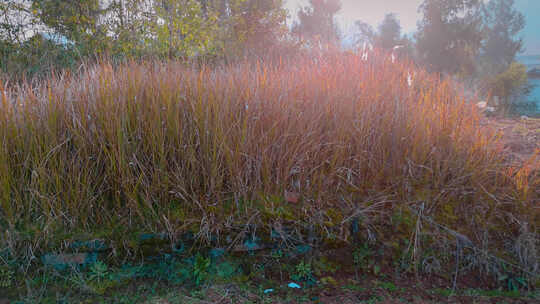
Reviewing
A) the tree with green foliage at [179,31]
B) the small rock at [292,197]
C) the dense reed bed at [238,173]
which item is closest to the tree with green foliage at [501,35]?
the tree with green foliage at [179,31]

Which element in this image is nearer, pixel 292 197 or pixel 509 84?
pixel 292 197

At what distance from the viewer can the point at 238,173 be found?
2.38m

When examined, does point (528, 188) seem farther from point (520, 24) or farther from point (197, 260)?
point (520, 24)

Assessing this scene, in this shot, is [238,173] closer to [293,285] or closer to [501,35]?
[293,285]

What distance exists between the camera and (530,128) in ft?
14.3

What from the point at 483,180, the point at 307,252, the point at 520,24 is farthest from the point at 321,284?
the point at 520,24

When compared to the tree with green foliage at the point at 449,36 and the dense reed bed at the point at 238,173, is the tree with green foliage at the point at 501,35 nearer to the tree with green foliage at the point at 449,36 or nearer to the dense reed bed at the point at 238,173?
the tree with green foliage at the point at 449,36

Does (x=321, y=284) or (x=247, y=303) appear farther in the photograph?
(x=321, y=284)

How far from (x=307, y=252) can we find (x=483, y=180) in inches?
63.6

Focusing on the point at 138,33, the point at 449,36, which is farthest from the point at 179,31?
the point at 449,36

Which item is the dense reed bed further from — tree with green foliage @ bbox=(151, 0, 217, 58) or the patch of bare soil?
tree with green foliage @ bbox=(151, 0, 217, 58)

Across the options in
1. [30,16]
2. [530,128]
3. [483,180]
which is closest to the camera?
[483,180]

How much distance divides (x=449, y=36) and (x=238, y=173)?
24253 millimetres

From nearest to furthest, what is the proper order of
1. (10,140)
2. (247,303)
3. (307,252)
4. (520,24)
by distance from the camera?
1. (247,303)
2. (307,252)
3. (10,140)
4. (520,24)
